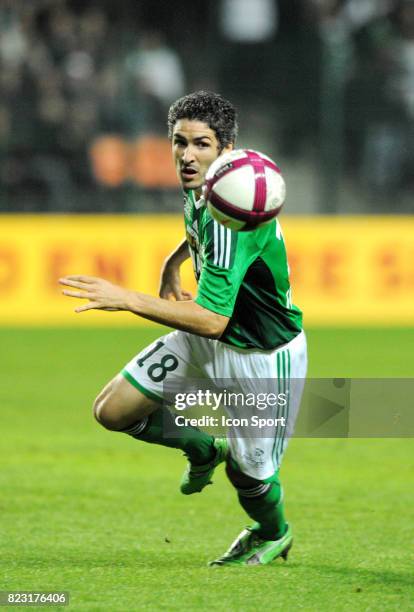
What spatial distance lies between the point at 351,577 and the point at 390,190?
11452mm

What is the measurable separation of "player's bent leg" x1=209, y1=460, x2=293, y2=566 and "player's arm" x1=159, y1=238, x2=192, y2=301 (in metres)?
A: 1.06

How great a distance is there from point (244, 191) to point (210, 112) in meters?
0.79

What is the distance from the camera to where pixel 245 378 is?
5.55 metres

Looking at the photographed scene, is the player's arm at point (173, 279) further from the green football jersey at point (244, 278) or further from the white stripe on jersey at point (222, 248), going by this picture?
the white stripe on jersey at point (222, 248)

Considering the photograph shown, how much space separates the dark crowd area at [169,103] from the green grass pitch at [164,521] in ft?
16.4

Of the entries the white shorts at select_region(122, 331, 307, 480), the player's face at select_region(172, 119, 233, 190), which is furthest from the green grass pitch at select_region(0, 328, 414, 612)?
the player's face at select_region(172, 119, 233, 190)

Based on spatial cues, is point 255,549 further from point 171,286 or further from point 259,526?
point 171,286

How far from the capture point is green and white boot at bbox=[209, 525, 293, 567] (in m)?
5.65

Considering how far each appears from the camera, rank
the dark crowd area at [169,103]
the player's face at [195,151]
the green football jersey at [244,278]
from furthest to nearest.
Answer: the dark crowd area at [169,103] → the player's face at [195,151] → the green football jersey at [244,278]

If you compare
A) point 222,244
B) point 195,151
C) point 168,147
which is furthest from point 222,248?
point 168,147

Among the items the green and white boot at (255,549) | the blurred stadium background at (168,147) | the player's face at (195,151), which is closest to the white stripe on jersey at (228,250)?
the player's face at (195,151)

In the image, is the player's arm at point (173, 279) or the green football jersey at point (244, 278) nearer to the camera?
the green football jersey at point (244, 278)

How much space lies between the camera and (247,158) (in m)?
4.89

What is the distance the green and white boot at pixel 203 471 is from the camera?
5.88m
